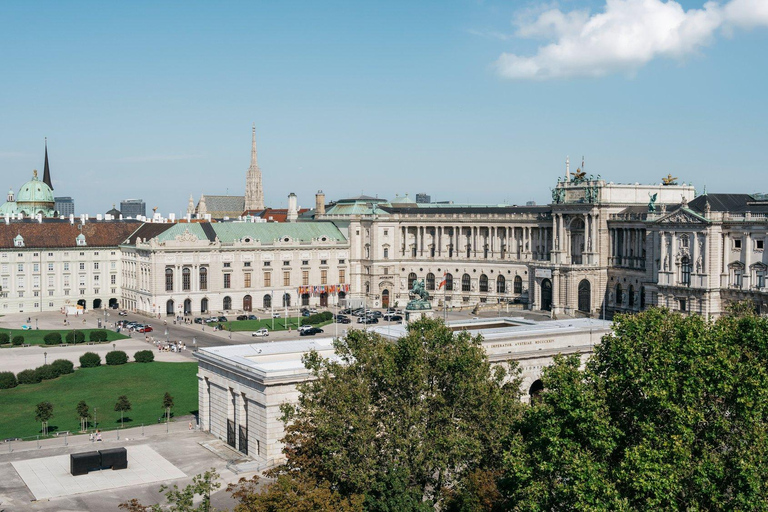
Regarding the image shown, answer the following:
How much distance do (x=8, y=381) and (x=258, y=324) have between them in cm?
4903

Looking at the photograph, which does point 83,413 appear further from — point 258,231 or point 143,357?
point 258,231

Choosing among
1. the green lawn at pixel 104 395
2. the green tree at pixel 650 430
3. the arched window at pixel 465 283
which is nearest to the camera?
the green tree at pixel 650 430

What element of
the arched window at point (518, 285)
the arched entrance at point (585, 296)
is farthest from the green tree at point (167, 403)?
the arched window at point (518, 285)

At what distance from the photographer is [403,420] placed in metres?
48.3

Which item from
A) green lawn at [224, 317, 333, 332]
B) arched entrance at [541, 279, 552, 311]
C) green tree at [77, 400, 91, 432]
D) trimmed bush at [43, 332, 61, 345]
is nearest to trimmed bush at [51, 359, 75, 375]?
green tree at [77, 400, 91, 432]

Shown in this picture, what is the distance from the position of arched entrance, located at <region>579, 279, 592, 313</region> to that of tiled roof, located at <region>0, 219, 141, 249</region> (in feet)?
265

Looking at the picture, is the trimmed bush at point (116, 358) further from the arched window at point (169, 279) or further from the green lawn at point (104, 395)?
the arched window at point (169, 279)

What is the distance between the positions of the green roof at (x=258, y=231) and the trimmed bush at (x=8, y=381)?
189ft

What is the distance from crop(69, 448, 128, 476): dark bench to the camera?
58.6m

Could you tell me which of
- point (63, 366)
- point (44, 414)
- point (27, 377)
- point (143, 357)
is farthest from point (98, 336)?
point (44, 414)

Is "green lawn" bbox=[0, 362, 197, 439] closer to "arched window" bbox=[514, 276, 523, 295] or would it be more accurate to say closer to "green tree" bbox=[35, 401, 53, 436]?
"green tree" bbox=[35, 401, 53, 436]

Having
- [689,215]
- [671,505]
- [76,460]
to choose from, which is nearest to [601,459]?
[671,505]

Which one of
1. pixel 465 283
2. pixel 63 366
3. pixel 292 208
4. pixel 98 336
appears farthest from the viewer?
pixel 292 208

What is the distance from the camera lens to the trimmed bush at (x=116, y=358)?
3848 inches
